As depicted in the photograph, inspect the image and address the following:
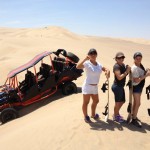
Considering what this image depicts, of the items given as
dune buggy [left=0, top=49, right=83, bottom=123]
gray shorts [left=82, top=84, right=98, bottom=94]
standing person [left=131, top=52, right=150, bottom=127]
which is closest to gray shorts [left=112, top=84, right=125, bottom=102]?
standing person [left=131, top=52, right=150, bottom=127]

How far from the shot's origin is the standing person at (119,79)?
257 inches

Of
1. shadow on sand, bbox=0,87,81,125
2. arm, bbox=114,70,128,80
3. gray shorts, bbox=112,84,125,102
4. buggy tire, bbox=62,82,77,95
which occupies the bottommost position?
shadow on sand, bbox=0,87,81,125

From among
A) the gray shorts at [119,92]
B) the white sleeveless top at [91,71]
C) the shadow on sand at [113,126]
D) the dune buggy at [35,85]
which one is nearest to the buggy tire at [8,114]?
the dune buggy at [35,85]

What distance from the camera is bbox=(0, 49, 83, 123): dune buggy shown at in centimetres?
989

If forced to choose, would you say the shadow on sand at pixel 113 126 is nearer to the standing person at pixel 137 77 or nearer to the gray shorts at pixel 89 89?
the standing person at pixel 137 77

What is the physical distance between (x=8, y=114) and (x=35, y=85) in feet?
4.48

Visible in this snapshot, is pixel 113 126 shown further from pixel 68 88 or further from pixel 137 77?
pixel 68 88

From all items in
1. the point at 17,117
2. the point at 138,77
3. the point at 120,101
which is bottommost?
the point at 17,117

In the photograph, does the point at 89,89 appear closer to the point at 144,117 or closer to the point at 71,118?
the point at 71,118

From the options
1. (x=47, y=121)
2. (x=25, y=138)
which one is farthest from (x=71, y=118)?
(x=25, y=138)

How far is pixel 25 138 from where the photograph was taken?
6.68 meters

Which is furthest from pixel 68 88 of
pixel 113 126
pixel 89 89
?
pixel 113 126

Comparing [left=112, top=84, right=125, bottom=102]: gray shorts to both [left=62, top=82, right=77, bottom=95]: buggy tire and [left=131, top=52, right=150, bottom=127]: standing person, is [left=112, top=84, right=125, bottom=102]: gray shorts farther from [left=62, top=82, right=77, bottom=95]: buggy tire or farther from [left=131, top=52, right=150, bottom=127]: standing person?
[left=62, top=82, right=77, bottom=95]: buggy tire

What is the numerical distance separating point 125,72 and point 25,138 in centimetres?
260
